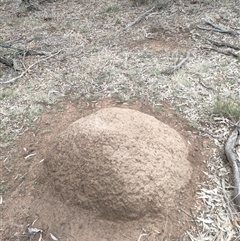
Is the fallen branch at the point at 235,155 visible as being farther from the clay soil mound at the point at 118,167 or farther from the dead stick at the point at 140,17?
the dead stick at the point at 140,17

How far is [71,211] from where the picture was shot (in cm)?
254

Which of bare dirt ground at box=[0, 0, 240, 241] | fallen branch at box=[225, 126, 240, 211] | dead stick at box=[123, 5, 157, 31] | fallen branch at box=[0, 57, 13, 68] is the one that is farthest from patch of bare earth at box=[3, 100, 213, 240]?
dead stick at box=[123, 5, 157, 31]

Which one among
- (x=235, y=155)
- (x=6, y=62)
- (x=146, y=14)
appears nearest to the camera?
(x=235, y=155)

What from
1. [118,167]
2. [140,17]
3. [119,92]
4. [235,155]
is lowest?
[140,17]

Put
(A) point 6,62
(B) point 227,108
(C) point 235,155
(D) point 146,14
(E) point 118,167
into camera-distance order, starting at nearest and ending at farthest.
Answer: (E) point 118,167, (C) point 235,155, (B) point 227,108, (A) point 6,62, (D) point 146,14

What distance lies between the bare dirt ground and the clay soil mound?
Result: 107mm

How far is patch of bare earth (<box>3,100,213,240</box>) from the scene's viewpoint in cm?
240

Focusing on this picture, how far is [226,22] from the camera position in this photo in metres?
5.36

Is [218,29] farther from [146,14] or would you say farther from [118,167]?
[118,167]

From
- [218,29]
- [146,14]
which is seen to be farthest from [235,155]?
[146,14]

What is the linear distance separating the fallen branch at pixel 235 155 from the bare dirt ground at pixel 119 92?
0.06 meters

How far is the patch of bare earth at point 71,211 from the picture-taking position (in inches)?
94.6

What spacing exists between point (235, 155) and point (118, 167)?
1087mm

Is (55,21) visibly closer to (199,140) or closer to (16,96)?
A: (16,96)
